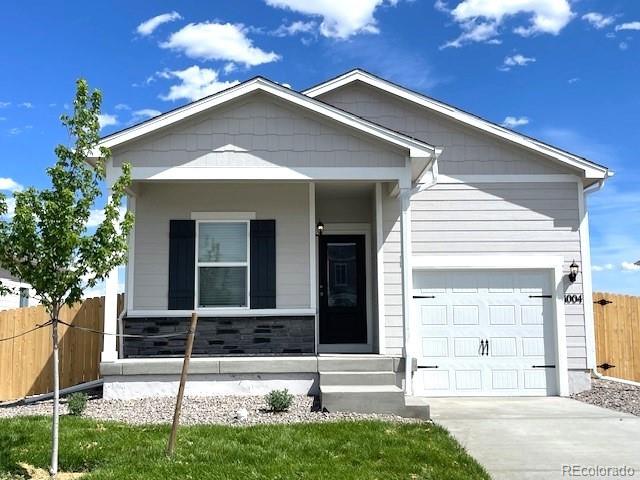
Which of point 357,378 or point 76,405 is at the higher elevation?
point 357,378

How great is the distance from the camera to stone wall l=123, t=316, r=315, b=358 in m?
9.82

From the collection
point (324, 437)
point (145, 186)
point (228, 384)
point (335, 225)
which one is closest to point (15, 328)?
point (145, 186)

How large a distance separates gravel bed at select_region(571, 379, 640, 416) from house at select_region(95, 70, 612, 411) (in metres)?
0.31

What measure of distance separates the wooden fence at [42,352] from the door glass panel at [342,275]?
12.8 ft

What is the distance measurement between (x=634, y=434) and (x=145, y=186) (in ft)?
26.6

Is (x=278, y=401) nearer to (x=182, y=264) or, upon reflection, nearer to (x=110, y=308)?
(x=110, y=308)

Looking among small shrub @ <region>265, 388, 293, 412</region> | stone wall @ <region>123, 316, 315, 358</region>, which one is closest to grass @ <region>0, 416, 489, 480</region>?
small shrub @ <region>265, 388, 293, 412</region>

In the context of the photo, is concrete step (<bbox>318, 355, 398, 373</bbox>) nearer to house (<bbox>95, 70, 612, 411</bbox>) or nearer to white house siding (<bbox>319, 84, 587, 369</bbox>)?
house (<bbox>95, 70, 612, 411</bbox>)

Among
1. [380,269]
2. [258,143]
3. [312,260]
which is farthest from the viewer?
[380,269]

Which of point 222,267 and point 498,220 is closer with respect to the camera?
point 222,267

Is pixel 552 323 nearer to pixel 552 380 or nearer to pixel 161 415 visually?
pixel 552 380

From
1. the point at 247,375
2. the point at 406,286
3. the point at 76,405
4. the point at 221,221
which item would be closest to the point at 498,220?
the point at 406,286

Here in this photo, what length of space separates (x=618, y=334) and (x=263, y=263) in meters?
7.26

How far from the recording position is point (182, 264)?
10.0 meters
